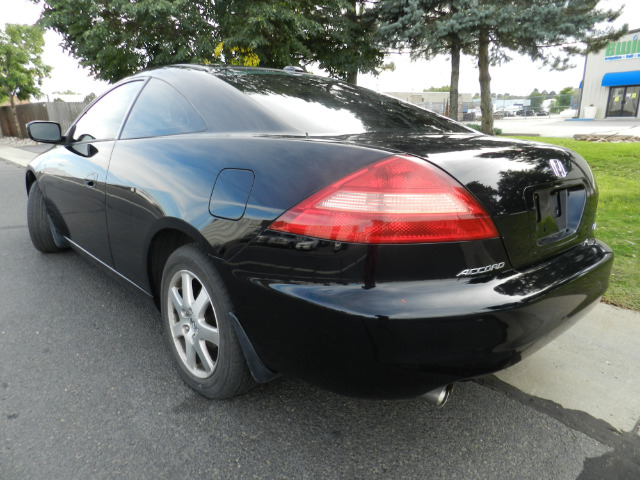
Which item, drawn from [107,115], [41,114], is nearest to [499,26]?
[107,115]

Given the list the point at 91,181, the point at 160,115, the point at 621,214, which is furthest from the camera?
the point at 621,214

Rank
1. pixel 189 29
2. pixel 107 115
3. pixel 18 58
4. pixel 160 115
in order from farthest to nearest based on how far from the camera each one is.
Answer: pixel 18 58
pixel 189 29
pixel 107 115
pixel 160 115

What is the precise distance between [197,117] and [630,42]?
134 feet

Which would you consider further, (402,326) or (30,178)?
(30,178)

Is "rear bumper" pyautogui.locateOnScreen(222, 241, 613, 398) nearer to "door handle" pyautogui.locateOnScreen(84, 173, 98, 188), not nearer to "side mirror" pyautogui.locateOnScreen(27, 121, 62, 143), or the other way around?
"door handle" pyautogui.locateOnScreen(84, 173, 98, 188)

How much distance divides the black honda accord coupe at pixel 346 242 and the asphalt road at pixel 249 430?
0.21 meters

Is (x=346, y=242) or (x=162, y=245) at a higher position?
(x=346, y=242)

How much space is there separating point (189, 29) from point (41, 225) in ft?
31.1

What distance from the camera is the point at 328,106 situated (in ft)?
7.08

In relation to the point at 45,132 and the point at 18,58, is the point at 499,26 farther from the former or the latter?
the point at 18,58

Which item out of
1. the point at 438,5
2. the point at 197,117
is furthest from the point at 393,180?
the point at 438,5

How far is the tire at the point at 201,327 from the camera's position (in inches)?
71.1

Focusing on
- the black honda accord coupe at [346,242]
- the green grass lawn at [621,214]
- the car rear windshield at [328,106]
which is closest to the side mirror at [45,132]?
the black honda accord coupe at [346,242]

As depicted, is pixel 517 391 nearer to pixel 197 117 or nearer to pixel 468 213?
pixel 468 213
